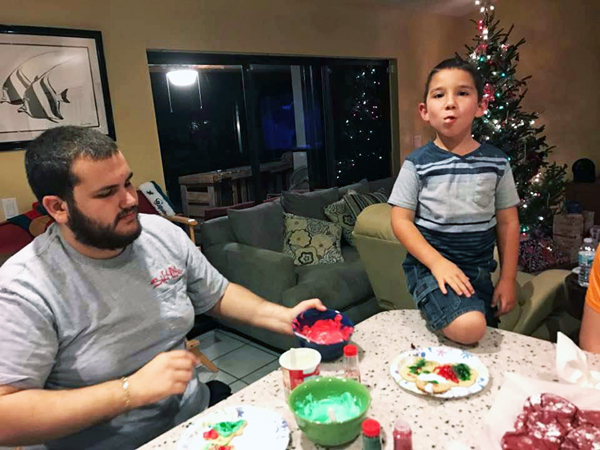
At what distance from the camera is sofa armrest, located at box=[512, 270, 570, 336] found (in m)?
1.96

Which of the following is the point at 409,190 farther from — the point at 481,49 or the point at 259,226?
the point at 481,49

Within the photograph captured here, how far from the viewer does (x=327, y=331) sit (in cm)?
116

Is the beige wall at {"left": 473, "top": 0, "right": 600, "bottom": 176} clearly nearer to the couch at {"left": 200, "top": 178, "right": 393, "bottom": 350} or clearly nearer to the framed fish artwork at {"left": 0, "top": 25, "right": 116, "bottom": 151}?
the couch at {"left": 200, "top": 178, "right": 393, "bottom": 350}

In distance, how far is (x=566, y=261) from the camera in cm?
411

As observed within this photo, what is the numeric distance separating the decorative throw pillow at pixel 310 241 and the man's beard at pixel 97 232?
2.21 meters

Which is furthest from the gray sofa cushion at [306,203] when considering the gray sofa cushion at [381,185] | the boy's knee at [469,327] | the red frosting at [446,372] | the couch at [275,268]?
the red frosting at [446,372]

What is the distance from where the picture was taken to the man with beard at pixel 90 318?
97 cm

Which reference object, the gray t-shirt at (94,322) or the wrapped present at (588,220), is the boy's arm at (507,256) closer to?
the gray t-shirt at (94,322)

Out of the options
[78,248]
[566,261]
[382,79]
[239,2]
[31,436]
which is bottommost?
[566,261]

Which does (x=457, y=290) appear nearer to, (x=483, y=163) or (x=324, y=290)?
(x=483, y=163)

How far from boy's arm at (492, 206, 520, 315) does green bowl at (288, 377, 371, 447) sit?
651mm

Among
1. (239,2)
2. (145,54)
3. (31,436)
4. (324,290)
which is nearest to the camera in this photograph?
(31,436)

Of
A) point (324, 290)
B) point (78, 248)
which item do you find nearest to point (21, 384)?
point (78, 248)

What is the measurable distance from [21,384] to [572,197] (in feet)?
17.4
